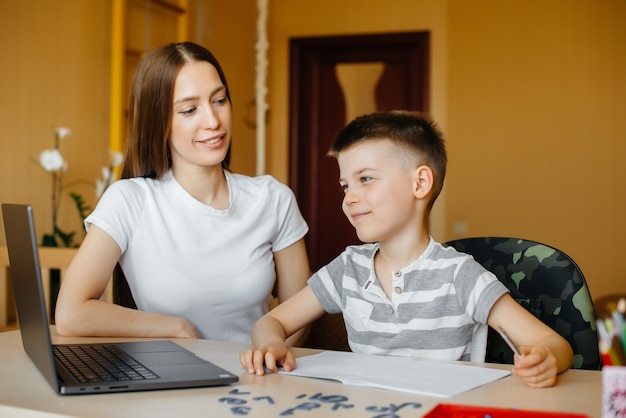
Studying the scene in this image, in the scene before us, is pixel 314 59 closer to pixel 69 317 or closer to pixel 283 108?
pixel 283 108

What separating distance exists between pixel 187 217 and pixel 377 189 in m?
0.52

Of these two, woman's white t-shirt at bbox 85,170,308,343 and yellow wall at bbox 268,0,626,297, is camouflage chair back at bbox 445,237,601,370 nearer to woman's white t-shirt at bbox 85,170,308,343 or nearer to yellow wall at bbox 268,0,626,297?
woman's white t-shirt at bbox 85,170,308,343

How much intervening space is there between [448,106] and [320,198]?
3.59 ft

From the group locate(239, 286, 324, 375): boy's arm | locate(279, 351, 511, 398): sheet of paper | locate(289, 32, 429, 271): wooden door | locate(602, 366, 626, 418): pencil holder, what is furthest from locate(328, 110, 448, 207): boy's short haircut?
locate(289, 32, 429, 271): wooden door

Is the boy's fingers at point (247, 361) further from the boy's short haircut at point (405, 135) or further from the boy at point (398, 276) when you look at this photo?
the boy's short haircut at point (405, 135)

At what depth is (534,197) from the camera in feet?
15.2

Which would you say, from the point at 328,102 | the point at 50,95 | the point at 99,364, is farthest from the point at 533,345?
the point at 328,102

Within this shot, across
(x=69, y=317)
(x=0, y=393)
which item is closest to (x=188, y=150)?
(x=69, y=317)

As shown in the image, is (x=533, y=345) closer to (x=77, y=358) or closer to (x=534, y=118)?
(x=77, y=358)

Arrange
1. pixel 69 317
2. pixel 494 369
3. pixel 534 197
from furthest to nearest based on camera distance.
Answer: pixel 534 197 → pixel 69 317 → pixel 494 369

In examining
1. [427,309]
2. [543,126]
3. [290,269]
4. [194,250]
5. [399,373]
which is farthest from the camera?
[543,126]

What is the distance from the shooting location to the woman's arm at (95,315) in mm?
1548

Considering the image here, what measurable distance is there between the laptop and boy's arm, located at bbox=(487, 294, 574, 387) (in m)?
0.41

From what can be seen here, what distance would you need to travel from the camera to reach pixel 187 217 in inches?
69.6
